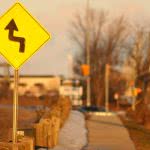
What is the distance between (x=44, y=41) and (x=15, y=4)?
94 centimetres

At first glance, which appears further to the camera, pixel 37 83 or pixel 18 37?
pixel 37 83

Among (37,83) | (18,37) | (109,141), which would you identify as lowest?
(109,141)

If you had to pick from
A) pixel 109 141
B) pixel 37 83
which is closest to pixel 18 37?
pixel 109 141

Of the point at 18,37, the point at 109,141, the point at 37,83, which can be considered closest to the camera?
the point at 18,37

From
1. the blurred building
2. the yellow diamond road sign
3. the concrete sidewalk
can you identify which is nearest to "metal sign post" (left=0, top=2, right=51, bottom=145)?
the yellow diamond road sign

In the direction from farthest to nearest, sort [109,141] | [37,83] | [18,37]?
1. [37,83]
2. [109,141]
3. [18,37]

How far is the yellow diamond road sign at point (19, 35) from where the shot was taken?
11648 mm

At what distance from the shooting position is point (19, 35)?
1177cm

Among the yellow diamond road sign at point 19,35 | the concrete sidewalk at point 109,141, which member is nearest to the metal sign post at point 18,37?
the yellow diamond road sign at point 19,35

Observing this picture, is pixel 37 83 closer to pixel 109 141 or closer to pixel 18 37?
pixel 109 141

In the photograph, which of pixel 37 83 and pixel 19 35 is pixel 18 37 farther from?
pixel 37 83

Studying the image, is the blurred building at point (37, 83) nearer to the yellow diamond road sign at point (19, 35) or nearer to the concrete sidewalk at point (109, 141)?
the concrete sidewalk at point (109, 141)

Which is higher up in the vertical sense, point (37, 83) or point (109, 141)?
point (37, 83)

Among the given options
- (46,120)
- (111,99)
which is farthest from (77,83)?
(46,120)
